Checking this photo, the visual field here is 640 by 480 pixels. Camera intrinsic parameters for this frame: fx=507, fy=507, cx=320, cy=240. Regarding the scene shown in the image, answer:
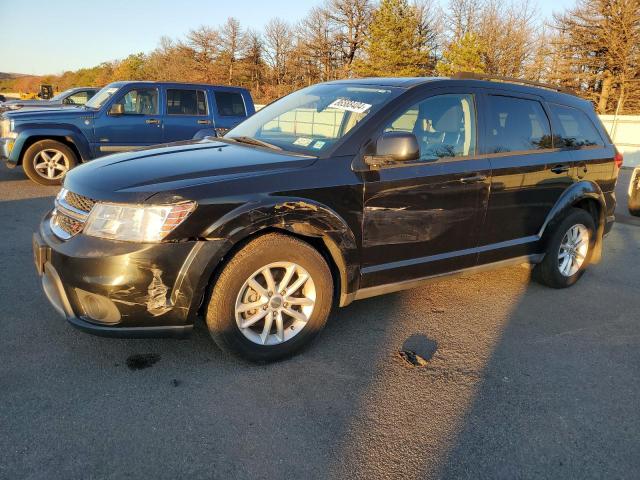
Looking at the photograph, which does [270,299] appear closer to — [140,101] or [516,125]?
[516,125]

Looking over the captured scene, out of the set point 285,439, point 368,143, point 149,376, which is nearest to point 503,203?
point 368,143

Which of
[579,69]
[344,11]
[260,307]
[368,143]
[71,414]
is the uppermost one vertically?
[344,11]

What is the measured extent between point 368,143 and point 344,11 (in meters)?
45.8

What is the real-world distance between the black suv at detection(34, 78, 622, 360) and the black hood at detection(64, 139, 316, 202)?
13 mm

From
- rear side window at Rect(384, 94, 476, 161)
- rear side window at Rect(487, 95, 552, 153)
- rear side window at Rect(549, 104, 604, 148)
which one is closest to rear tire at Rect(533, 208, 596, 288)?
rear side window at Rect(549, 104, 604, 148)

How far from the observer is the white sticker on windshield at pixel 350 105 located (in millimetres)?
3504

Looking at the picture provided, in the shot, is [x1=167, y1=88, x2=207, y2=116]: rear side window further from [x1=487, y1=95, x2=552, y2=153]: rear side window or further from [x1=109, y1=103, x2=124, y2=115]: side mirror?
[x1=487, y1=95, x2=552, y2=153]: rear side window

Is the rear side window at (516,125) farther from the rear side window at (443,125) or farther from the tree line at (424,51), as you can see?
the tree line at (424,51)

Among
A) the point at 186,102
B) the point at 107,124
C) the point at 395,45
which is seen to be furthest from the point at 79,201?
the point at 395,45

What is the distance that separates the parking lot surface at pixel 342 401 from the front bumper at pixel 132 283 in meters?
0.36

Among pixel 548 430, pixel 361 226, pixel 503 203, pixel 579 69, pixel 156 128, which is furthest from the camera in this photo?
pixel 579 69

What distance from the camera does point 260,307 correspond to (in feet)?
9.95

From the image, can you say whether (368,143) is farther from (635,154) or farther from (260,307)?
(635,154)

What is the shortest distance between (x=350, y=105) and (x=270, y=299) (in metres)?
1.54
